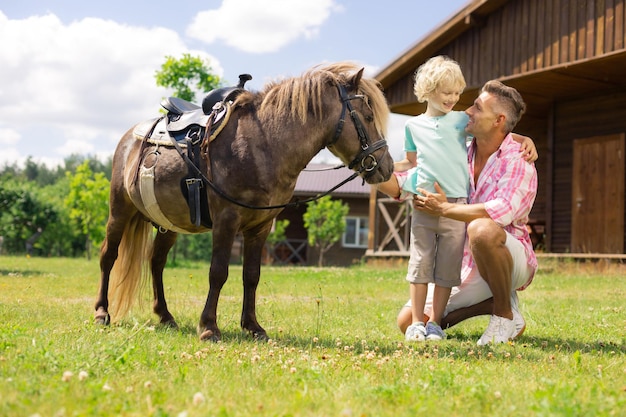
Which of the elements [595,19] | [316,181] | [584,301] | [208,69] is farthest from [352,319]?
[316,181]

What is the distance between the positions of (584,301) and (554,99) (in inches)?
351

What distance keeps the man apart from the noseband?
1.35ft

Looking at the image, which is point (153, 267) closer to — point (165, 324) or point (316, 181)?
point (165, 324)

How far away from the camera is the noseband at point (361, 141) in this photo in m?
4.76

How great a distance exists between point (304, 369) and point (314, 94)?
2.11 meters

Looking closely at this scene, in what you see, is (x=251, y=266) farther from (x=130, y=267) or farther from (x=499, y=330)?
(x=499, y=330)

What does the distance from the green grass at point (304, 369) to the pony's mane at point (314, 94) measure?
162cm

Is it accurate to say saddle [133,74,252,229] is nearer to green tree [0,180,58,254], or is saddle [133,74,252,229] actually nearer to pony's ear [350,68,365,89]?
pony's ear [350,68,365,89]

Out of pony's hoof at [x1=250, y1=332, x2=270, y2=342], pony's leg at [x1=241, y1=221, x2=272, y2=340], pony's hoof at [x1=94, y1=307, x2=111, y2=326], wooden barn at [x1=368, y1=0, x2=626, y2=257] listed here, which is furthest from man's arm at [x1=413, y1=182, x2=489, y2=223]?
wooden barn at [x1=368, y1=0, x2=626, y2=257]

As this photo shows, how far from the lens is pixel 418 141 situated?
16.5 feet

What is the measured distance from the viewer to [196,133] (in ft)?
16.9

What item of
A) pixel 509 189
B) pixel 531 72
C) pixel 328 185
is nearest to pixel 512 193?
pixel 509 189

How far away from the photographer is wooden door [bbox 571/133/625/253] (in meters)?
14.7

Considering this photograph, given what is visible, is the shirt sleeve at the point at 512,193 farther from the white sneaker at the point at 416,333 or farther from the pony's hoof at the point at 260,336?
the pony's hoof at the point at 260,336
